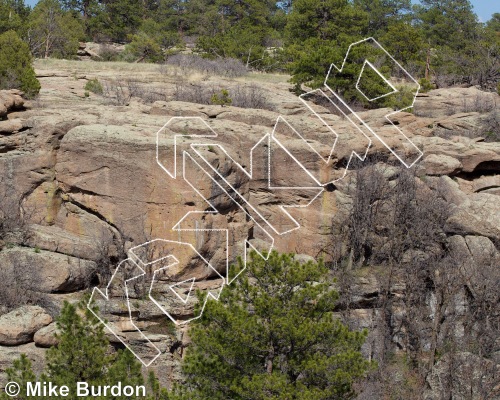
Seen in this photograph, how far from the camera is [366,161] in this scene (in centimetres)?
2275

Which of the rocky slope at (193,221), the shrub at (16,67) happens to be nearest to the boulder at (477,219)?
the rocky slope at (193,221)

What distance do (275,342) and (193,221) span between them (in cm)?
554

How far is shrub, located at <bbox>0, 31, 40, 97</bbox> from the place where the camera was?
25.4 meters

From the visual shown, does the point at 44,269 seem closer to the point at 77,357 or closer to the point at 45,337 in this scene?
the point at 45,337

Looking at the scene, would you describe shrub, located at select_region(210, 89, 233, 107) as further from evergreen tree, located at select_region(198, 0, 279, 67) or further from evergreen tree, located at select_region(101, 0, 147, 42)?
evergreen tree, located at select_region(101, 0, 147, 42)

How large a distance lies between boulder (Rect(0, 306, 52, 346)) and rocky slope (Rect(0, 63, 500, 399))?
2 cm

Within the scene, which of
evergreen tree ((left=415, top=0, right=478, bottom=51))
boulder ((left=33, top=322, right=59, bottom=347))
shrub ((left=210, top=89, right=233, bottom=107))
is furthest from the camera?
evergreen tree ((left=415, top=0, right=478, bottom=51))

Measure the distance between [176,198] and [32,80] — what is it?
8.48 meters

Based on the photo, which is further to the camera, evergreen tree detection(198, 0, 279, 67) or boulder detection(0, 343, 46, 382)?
evergreen tree detection(198, 0, 279, 67)

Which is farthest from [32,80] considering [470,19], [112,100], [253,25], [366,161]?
[470,19]

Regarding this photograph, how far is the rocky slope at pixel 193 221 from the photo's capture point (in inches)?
736

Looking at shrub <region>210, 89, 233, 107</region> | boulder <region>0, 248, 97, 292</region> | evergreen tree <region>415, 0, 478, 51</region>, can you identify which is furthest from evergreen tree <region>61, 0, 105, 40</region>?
boulder <region>0, 248, 97, 292</region>

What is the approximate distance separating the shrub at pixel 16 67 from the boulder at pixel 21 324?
9.35 meters

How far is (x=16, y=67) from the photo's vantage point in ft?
86.0
